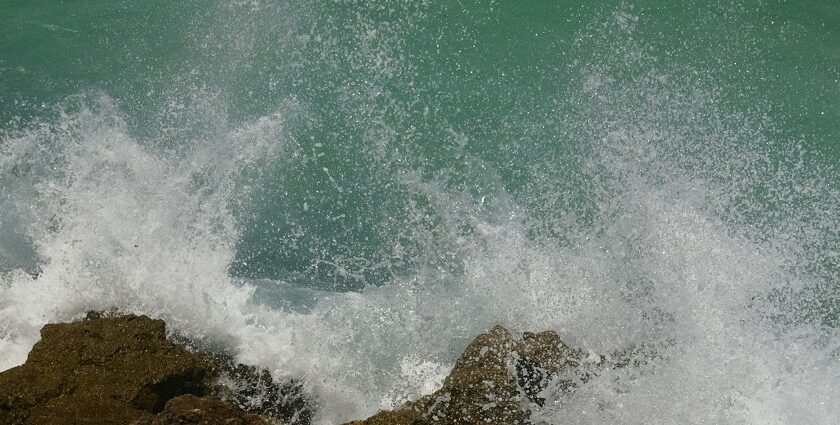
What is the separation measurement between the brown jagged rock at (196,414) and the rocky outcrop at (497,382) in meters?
1.23

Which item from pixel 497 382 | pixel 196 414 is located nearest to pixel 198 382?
pixel 196 414

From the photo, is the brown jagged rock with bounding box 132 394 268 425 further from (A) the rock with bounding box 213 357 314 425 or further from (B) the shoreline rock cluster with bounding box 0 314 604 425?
(A) the rock with bounding box 213 357 314 425

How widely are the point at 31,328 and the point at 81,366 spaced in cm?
182

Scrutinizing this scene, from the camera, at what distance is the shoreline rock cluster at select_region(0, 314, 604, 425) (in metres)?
7.05

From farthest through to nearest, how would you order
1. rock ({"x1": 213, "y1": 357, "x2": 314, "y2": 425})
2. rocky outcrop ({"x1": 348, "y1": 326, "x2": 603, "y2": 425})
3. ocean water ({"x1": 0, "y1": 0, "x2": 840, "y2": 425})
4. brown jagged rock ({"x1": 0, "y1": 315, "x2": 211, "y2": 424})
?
1. ocean water ({"x1": 0, "y1": 0, "x2": 840, "y2": 425})
2. rock ({"x1": 213, "y1": 357, "x2": 314, "y2": 425})
3. rocky outcrop ({"x1": 348, "y1": 326, "x2": 603, "y2": 425})
4. brown jagged rock ({"x1": 0, "y1": 315, "x2": 211, "y2": 424})

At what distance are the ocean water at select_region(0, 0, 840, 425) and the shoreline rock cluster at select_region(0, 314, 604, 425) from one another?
0.32 metres

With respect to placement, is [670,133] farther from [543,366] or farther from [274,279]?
[274,279]

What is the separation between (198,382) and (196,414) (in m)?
1.71

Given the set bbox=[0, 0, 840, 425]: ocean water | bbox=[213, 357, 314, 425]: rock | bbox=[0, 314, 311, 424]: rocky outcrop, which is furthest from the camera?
bbox=[0, 0, 840, 425]: ocean water

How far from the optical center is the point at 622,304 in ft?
31.1

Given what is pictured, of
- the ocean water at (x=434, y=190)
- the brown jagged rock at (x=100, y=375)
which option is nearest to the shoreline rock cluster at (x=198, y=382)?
the brown jagged rock at (x=100, y=375)

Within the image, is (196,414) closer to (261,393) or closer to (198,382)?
(198,382)

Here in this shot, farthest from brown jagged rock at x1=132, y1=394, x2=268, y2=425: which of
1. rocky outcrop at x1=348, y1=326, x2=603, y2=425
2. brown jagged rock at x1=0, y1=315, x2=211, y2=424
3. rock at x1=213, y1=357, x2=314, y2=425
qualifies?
rock at x1=213, y1=357, x2=314, y2=425

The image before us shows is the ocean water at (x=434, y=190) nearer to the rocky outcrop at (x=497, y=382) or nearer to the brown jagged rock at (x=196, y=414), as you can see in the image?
the rocky outcrop at (x=497, y=382)
